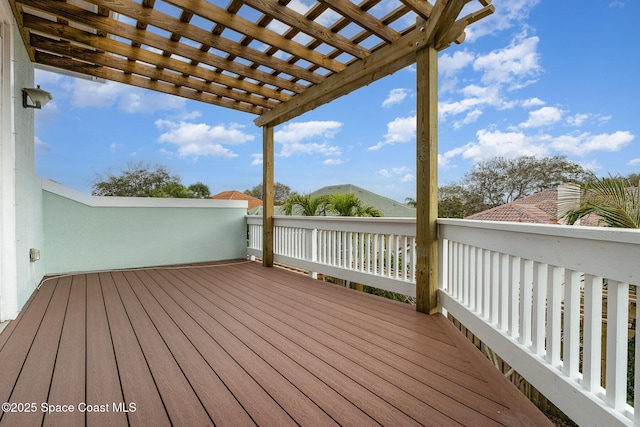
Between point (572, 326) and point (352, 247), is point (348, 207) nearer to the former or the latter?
point (352, 247)

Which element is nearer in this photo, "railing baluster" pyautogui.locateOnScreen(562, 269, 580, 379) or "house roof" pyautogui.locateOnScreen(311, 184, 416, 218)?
"railing baluster" pyautogui.locateOnScreen(562, 269, 580, 379)

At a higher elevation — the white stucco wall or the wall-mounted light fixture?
the wall-mounted light fixture

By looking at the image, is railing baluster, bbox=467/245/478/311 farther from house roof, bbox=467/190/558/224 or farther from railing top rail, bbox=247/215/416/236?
house roof, bbox=467/190/558/224

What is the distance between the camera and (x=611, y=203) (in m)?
2.97

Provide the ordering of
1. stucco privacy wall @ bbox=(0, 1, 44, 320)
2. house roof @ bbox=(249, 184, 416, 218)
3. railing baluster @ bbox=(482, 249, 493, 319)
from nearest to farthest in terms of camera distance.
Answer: railing baluster @ bbox=(482, 249, 493, 319), stucco privacy wall @ bbox=(0, 1, 44, 320), house roof @ bbox=(249, 184, 416, 218)

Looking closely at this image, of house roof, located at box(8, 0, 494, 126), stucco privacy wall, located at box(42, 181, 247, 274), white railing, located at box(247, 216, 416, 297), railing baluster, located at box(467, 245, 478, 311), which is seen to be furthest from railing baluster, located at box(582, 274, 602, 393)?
stucco privacy wall, located at box(42, 181, 247, 274)

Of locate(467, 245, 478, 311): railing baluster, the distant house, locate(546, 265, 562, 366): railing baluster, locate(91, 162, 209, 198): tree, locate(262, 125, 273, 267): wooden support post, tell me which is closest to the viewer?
locate(546, 265, 562, 366): railing baluster

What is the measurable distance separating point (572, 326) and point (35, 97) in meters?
4.41

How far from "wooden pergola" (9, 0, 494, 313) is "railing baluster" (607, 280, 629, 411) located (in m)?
1.60

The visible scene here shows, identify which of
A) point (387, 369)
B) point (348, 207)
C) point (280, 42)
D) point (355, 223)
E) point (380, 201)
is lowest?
point (387, 369)

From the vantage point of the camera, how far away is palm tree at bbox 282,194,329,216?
251 inches

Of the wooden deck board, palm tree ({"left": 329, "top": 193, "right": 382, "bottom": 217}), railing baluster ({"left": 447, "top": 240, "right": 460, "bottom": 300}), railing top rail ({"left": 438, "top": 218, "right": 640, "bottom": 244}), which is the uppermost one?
palm tree ({"left": 329, "top": 193, "right": 382, "bottom": 217})

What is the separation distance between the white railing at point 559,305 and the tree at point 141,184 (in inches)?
212

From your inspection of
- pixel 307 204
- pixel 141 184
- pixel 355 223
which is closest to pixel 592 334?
pixel 355 223
